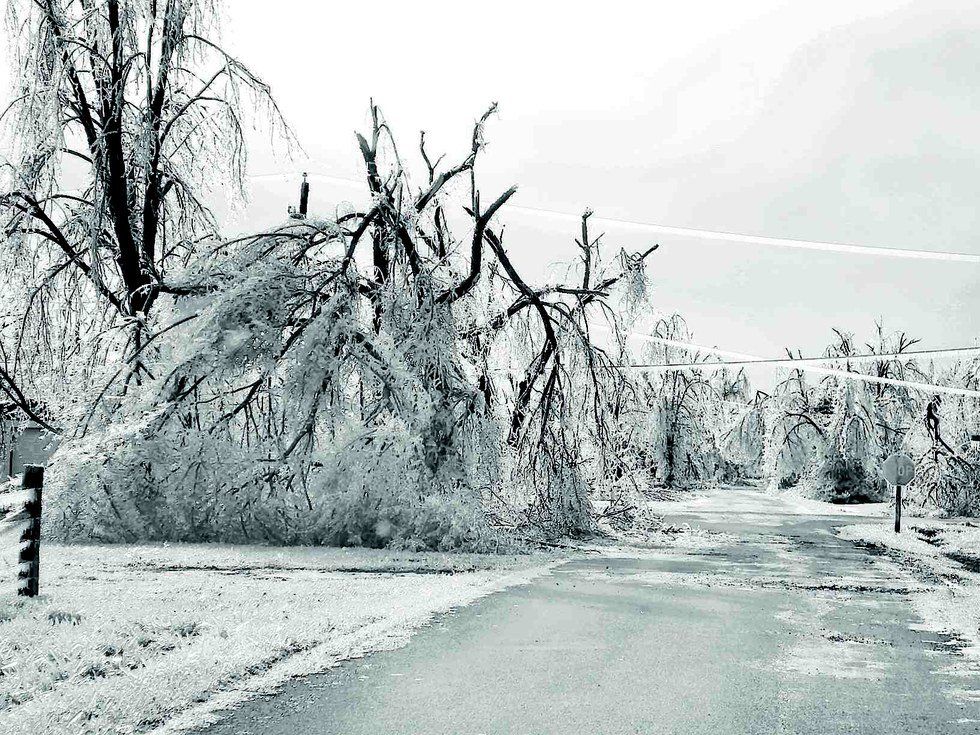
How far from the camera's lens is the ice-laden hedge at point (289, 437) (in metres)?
15.1

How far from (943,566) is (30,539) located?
43.1 feet

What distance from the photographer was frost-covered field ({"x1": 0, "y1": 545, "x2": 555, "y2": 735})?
560 cm

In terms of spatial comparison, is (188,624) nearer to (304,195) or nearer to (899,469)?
(304,195)

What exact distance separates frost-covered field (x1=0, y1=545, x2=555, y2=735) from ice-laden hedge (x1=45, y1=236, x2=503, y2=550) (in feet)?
5.81

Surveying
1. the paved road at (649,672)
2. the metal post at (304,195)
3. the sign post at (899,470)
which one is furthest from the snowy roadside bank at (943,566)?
the metal post at (304,195)

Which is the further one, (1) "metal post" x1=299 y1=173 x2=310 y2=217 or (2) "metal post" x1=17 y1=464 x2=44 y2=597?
(1) "metal post" x1=299 y1=173 x2=310 y2=217

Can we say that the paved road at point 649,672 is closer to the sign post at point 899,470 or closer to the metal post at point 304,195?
the metal post at point 304,195

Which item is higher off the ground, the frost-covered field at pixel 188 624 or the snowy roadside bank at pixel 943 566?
the frost-covered field at pixel 188 624

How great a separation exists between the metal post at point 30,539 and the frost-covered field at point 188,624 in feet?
0.59

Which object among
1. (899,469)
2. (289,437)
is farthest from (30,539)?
(899,469)

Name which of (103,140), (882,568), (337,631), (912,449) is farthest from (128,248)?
(912,449)

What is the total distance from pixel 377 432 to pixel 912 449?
28.1 meters

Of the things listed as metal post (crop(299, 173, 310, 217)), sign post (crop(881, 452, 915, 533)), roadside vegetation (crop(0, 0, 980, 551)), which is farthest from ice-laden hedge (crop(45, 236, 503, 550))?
sign post (crop(881, 452, 915, 533))

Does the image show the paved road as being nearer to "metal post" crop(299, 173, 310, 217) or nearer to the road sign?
"metal post" crop(299, 173, 310, 217)
